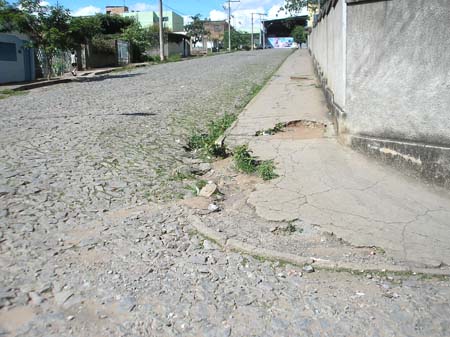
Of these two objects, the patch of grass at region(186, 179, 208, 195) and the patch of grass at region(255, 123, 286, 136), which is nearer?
the patch of grass at region(186, 179, 208, 195)

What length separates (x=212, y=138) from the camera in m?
8.52

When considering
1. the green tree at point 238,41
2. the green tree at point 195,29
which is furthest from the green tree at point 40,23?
the green tree at point 238,41

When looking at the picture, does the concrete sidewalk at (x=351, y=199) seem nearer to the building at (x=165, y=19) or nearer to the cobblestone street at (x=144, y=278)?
the cobblestone street at (x=144, y=278)

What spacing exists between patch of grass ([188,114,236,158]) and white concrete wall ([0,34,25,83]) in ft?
46.3

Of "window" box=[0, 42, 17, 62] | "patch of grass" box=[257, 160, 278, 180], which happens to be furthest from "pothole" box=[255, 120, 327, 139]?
"window" box=[0, 42, 17, 62]

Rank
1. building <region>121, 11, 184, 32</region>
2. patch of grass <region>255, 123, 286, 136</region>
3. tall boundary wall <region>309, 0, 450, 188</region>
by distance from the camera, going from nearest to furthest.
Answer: tall boundary wall <region>309, 0, 450, 188</region>
patch of grass <region>255, 123, 286, 136</region>
building <region>121, 11, 184, 32</region>

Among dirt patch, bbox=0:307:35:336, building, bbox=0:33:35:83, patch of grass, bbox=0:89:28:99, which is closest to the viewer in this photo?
dirt patch, bbox=0:307:35:336

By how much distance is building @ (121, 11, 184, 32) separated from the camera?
75000mm

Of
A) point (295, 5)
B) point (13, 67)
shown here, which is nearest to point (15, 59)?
point (13, 67)

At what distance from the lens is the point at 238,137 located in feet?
27.3

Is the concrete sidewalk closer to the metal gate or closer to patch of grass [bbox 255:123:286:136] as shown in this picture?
patch of grass [bbox 255:123:286:136]

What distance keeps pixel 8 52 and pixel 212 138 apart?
1604cm

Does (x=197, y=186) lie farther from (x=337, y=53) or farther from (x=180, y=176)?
(x=337, y=53)

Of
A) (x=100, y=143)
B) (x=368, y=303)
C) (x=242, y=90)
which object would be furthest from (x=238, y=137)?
(x=242, y=90)
